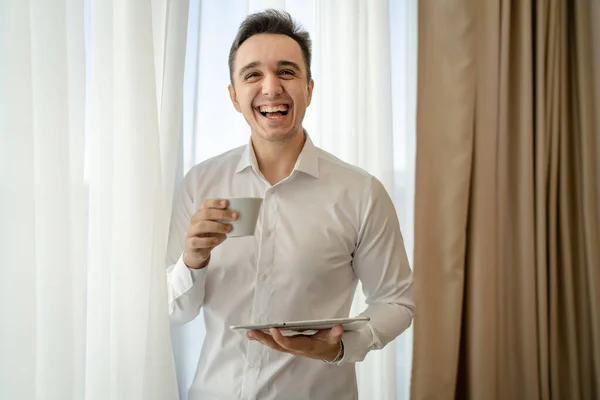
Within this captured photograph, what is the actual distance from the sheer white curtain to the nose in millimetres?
272

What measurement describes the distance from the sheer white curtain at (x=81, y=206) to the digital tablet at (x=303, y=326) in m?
0.31

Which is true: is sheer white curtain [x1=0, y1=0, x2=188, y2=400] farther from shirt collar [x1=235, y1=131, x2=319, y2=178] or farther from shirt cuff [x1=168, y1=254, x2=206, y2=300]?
shirt collar [x1=235, y1=131, x2=319, y2=178]

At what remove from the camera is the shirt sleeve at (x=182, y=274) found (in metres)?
1.29

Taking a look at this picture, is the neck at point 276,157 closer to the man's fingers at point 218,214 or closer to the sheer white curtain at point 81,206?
the sheer white curtain at point 81,206

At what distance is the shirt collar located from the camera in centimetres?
143

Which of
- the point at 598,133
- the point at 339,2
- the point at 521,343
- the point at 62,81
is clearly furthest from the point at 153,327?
the point at 598,133

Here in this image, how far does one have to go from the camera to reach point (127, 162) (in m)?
1.28

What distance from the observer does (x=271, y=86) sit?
1.35 meters

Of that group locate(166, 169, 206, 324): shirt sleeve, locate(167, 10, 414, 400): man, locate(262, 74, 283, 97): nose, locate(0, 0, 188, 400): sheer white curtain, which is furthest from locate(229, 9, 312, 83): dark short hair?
locate(166, 169, 206, 324): shirt sleeve

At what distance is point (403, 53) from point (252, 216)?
1.21m

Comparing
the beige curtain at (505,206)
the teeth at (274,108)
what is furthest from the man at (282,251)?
the beige curtain at (505,206)

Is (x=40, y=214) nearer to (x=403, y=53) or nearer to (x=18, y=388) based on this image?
(x=18, y=388)

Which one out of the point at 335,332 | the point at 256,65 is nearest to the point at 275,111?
the point at 256,65

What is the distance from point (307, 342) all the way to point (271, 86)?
62 centimetres
